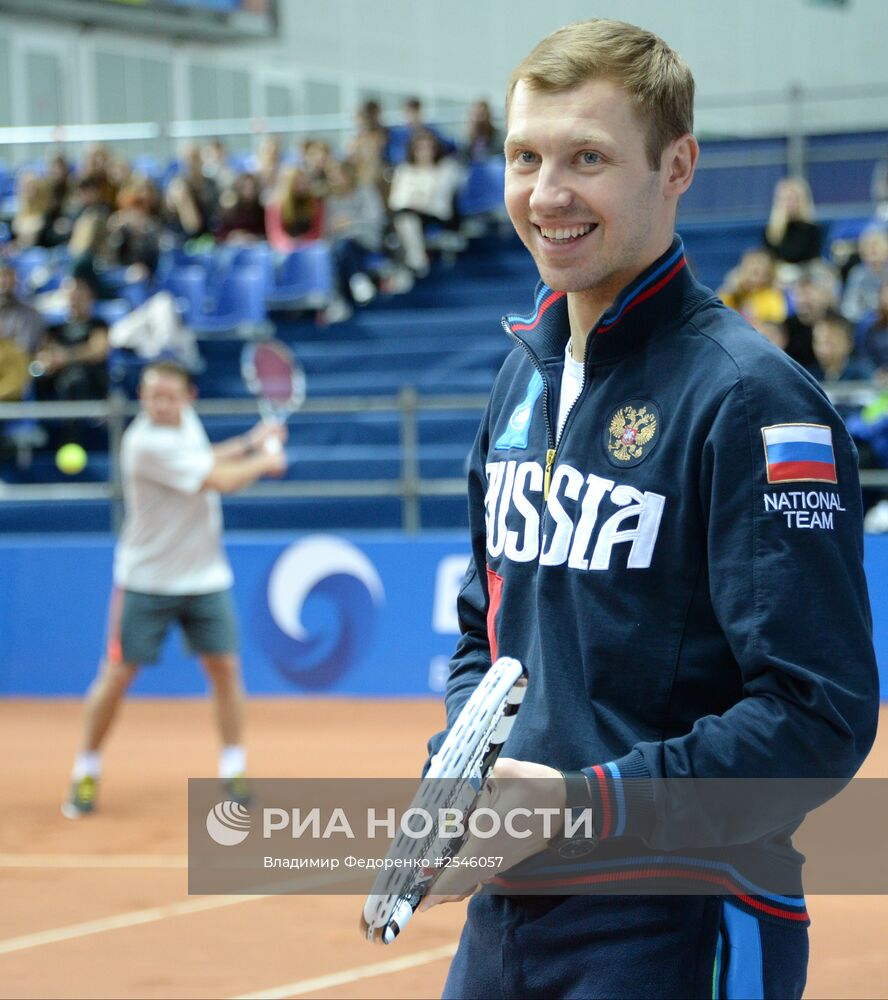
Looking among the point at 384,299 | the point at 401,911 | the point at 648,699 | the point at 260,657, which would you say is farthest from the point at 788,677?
the point at 384,299

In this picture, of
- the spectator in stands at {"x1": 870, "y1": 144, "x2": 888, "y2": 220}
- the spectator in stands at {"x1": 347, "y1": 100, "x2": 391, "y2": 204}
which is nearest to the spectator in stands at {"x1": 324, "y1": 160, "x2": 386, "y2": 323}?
the spectator in stands at {"x1": 347, "y1": 100, "x2": 391, "y2": 204}

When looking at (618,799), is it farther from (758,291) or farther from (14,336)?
(14,336)

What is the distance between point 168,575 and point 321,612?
9.80 ft

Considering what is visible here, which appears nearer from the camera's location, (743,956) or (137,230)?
(743,956)

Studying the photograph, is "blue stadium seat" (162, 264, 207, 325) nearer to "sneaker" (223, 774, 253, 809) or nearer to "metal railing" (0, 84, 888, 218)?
"metal railing" (0, 84, 888, 218)

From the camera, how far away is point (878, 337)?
447 inches

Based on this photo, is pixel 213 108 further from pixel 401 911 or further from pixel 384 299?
pixel 401 911

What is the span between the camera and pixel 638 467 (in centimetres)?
191

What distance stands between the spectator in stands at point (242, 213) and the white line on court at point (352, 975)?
12.5 m

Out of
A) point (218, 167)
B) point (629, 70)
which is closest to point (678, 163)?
point (629, 70)

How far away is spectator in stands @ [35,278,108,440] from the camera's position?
45.6 ft

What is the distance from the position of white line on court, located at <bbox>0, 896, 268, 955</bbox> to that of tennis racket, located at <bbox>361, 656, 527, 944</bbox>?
13.3 feet

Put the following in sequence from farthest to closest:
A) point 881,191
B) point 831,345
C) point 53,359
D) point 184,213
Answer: point 184,213 → point 881,191 → point 53,359 → point 831,345

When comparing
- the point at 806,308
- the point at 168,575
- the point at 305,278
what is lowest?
the point at 168,575
